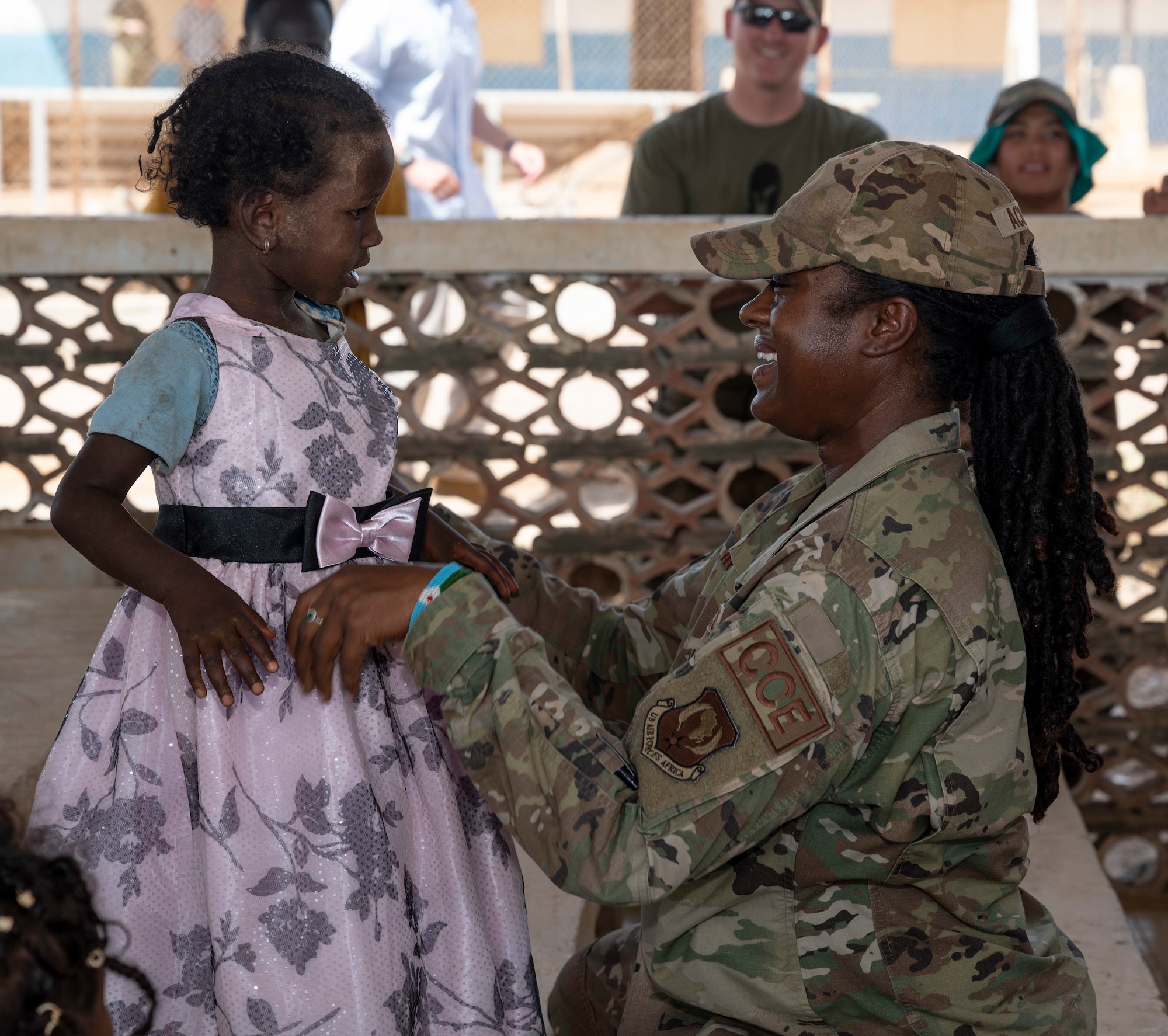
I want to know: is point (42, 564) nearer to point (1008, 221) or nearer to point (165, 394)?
point (165, 394)

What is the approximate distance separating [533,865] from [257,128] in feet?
6.80

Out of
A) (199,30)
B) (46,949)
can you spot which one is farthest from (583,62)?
(46,949)

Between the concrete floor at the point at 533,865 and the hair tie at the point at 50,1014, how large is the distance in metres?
0.95

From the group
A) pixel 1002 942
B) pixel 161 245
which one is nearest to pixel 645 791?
pixel 1002 942

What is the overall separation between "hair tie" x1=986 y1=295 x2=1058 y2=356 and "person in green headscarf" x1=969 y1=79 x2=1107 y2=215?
2.43 meters

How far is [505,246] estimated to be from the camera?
11.8ft

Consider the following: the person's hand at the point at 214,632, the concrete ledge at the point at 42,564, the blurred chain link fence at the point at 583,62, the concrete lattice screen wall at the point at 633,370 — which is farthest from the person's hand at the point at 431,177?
the blurred chain link fence at the point at 583,62

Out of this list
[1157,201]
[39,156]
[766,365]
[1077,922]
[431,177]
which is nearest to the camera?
[766,365]

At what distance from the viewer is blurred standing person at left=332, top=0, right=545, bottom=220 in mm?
4438

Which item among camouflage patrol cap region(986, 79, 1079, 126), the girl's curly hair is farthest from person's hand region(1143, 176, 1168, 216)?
the girl's curly hair

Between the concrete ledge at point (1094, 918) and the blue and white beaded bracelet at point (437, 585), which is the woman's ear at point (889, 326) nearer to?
the blue and white beaded bracelet at point (437, 585)

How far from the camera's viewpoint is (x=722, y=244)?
6.05 ft

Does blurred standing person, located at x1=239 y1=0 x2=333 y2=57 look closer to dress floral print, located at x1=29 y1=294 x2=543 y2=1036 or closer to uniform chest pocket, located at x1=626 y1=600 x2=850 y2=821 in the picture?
dress floral print, located at x1=29 y1=294 x2=543 y2=1036

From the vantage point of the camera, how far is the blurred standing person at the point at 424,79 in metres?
4.44
